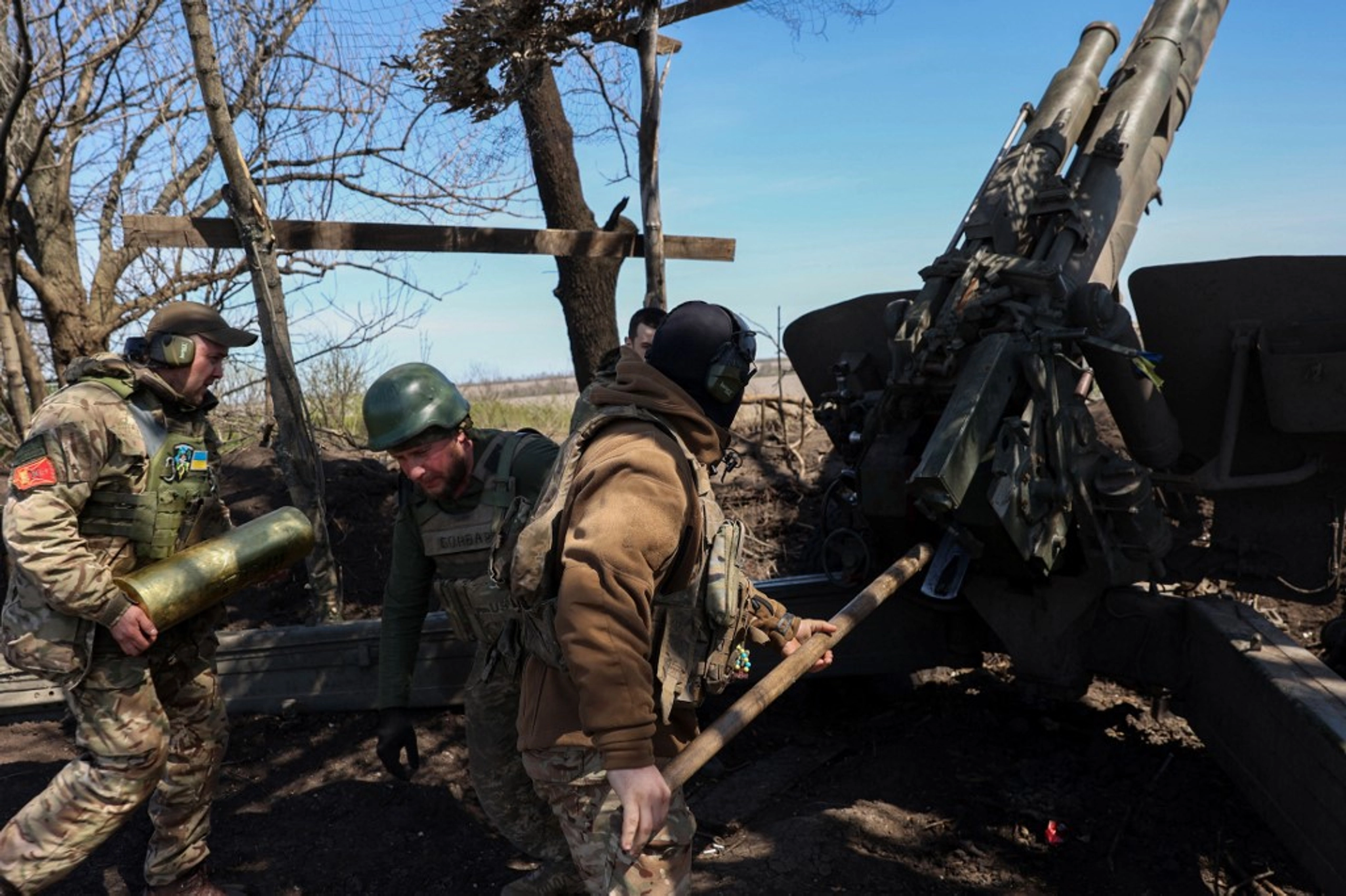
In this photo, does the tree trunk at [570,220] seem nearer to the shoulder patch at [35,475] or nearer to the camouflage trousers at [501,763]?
the camouflage trousers at [501,763]

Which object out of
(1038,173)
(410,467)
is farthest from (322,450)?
(1038,173)

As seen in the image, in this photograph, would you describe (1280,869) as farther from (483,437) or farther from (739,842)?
(483,437)

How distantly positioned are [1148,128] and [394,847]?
4.72 metres

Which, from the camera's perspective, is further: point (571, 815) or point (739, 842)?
point (739, 842)

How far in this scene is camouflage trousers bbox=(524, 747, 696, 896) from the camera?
7.55ft

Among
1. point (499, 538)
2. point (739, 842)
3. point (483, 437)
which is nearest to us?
point (499, 538)

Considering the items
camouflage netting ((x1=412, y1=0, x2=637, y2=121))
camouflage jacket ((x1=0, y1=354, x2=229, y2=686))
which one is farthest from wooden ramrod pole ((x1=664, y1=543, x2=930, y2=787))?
camouflage netting ((x1=412, y1=0, x2=637, y2=121))

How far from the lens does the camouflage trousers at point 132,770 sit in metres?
3.29

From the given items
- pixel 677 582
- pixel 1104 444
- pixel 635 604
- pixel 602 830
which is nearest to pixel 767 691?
pixel 677 582

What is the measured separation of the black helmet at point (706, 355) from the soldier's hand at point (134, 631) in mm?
2004

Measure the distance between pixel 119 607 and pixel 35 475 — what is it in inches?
Answer: 18.9

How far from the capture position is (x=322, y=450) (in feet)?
24.5

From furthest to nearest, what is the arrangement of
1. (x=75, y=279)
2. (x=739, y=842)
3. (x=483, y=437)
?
(x=75, y=279) → (x=739, y=842) → (x=483, y=437)

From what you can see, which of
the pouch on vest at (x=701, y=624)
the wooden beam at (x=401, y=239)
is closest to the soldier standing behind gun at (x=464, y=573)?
the pouch on vest at (x=701, y=624)
